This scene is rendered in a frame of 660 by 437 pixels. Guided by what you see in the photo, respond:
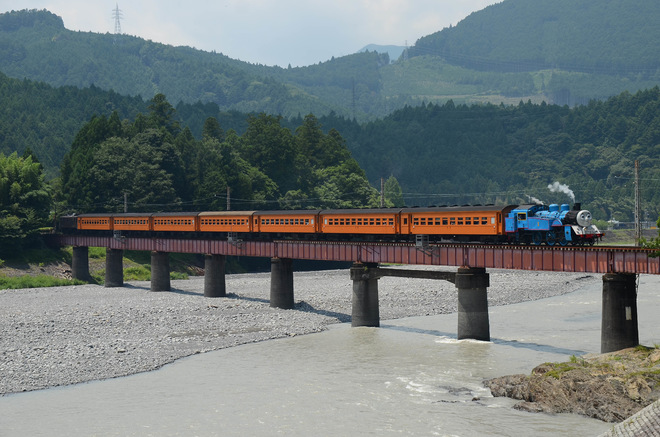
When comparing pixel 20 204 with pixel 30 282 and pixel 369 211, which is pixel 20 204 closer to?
pixel 30 282

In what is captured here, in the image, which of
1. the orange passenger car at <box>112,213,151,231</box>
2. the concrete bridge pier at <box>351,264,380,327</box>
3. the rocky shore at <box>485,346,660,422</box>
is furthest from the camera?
the orange passenger car at <box>112,213,151,231</box>

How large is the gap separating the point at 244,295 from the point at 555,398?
43242 mm

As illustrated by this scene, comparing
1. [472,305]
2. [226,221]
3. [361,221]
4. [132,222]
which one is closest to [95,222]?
[132,222]

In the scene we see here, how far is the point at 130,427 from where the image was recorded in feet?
99.3

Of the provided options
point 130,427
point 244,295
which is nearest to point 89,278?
point 244,295

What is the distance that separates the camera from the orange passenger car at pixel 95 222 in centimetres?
8462

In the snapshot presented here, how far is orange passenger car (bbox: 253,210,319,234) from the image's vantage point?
197 feet

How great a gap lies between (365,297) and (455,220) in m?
8.81

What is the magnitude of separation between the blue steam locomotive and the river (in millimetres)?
6277

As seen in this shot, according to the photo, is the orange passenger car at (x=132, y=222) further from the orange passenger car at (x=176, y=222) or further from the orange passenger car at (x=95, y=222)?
the orange passenger car at (x=95, y=222)

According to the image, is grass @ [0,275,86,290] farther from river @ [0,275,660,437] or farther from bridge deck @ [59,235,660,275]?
river @ [0,275,660,437]

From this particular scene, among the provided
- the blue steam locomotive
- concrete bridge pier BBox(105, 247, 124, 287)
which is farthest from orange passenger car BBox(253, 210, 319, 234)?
concrete bridge pier BBox(105, 247, 124, 287)

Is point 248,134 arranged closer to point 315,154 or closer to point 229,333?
point 315,154

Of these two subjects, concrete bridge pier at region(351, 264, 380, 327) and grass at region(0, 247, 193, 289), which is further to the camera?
grass at region(0, 247, 193, 289)
